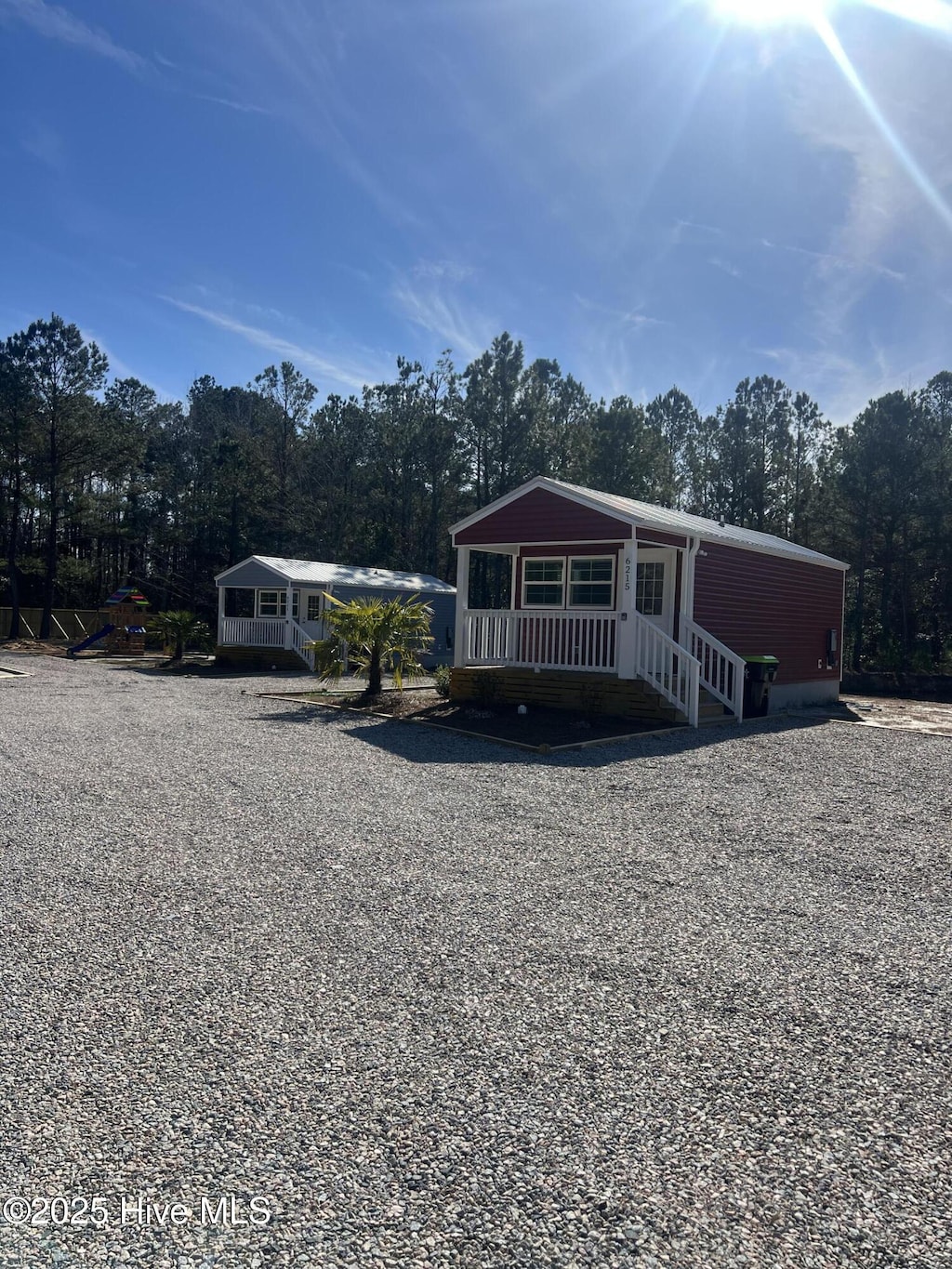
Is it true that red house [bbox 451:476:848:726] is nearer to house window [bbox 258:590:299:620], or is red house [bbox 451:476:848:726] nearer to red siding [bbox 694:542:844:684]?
red siding [bbox 694:542:844:684]

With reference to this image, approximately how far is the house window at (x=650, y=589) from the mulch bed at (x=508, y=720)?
287 centimetres

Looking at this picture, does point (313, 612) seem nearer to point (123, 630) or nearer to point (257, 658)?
point (257, 658)

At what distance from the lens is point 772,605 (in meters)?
15.6

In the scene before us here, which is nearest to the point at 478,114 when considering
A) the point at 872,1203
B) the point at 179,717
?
the point at 179,717

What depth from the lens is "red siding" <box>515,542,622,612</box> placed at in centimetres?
1412

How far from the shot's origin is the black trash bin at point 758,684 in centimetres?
1334

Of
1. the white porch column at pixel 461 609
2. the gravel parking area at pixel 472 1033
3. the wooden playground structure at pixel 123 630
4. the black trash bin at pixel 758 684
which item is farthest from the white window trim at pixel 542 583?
the wooden playground structure at pixel 123 630

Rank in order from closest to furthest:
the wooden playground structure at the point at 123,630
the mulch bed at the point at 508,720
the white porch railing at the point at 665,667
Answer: the mulch bed at the point at 508,720 → the white porch railing at the point at 665,667 → the wooden playground structure at the point at 123,630

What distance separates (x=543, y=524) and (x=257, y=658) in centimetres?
1180

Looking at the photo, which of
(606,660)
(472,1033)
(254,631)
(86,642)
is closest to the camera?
(472,1033)

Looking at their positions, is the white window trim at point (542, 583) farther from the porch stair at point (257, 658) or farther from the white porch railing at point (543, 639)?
the porch stair at point (257, 658)

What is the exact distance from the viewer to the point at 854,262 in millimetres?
17031

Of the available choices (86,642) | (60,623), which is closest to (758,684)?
(86,642)

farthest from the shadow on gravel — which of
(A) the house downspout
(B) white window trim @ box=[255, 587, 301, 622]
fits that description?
(B) white window trim @ box=[255, 587, 301, 622]
